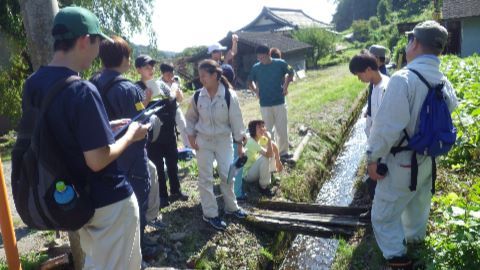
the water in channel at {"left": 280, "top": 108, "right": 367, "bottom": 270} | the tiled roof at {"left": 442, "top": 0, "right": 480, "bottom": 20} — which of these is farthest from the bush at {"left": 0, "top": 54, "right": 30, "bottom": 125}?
the tiled roof at {"left": 442, "top": 0, "right": 480, "bottom": 20}

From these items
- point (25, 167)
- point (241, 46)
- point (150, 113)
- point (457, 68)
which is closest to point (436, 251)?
point (150, 113)

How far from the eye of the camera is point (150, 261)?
14.5ft

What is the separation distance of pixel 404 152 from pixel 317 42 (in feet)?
108

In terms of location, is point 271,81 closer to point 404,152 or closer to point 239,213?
point 239,213

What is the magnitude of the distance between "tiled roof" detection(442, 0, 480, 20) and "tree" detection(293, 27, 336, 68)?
15424 millimetres

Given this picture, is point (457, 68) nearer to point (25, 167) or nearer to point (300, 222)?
point (300, 222)

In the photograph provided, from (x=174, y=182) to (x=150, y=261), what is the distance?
172 centimetres

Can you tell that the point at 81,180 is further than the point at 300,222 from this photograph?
No

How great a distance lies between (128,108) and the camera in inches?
142

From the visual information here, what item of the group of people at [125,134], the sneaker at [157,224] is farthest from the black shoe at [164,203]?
the sneaker at [157,224]

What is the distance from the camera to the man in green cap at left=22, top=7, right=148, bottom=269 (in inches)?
91.5

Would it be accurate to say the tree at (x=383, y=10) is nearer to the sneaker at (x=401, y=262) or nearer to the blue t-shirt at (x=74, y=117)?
the sneaker at (x=401, y=262)

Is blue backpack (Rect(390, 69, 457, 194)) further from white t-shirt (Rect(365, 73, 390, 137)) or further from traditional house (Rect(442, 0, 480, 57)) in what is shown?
traditional house (Rect(442, 0, 480, 57))

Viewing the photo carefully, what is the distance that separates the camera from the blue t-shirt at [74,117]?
2314 millimetres
